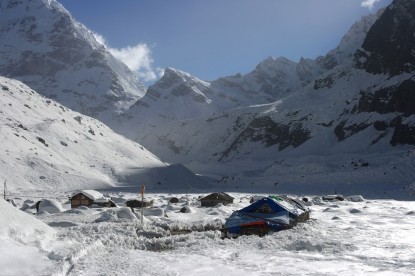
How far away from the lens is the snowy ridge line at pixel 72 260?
855 centimetres

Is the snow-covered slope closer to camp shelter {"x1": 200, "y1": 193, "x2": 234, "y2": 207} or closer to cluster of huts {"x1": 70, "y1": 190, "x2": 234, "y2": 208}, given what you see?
cluster of huts {"x1": 70, "y1": 190, "x2": 234, "y2": 208}

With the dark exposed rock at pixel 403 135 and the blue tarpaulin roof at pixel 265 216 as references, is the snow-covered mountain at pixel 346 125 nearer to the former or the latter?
the dark exposed rock at pixel 403 135

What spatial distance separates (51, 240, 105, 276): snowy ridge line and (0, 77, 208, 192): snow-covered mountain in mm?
53586

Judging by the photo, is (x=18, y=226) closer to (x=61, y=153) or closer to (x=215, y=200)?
(x=215, y=200)

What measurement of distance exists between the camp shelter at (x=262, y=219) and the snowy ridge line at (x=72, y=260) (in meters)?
5.35

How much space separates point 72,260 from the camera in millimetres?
9422

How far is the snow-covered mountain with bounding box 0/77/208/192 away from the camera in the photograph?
6644 centimetres

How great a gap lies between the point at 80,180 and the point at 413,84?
91.6 m

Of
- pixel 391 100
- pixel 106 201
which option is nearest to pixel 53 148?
pixel 106 201

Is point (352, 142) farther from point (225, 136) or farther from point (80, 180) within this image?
point (225, 136)

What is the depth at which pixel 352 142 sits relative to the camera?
11525 centimetres

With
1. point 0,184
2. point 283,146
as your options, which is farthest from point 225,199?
point 283,146

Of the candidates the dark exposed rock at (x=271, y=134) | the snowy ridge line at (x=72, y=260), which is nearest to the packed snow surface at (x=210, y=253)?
the snowy ridge line at (x=72, y=260)

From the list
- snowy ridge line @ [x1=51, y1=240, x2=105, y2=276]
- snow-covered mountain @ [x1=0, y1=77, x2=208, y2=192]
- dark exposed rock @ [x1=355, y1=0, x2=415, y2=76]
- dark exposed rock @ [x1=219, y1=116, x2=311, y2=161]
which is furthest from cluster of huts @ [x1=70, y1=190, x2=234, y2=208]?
dark exposed rock @ [x1=355, y1=0, x2=415, y2=76]
